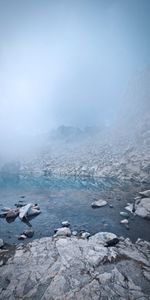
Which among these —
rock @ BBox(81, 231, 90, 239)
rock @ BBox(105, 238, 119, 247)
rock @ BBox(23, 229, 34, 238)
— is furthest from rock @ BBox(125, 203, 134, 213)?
rock @ BBox(23, 229, 34, 238)

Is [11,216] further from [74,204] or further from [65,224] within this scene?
[74,204]

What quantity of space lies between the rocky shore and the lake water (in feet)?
7.36

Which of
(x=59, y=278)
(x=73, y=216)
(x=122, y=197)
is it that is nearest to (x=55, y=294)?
(x=59, y=278)

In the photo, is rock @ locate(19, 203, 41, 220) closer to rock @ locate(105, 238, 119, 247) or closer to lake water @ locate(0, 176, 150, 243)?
lake water @ locate(0, 176, 150, 243)

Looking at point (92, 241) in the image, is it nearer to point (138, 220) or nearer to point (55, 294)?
point (55, 294)

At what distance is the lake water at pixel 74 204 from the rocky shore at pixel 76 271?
224cm

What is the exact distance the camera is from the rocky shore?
628 cm

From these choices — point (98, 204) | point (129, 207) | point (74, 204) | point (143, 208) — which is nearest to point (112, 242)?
point (143, 208)

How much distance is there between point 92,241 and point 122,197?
832 centimetres

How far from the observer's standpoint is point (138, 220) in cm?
1212

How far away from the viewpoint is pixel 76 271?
7.17 metres

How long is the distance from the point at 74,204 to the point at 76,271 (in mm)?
9393

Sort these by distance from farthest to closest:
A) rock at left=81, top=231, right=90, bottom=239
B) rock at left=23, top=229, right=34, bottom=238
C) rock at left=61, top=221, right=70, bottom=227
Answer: rock at left=61, top=221, right=70, bottom=227 < rock at left=23, top=229, right=34, bottom=238 < rock at left=81, top=231, right=90, bottom=239

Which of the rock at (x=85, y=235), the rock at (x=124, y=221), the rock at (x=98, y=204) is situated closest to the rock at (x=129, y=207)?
the rock at (x=124, y=221)
